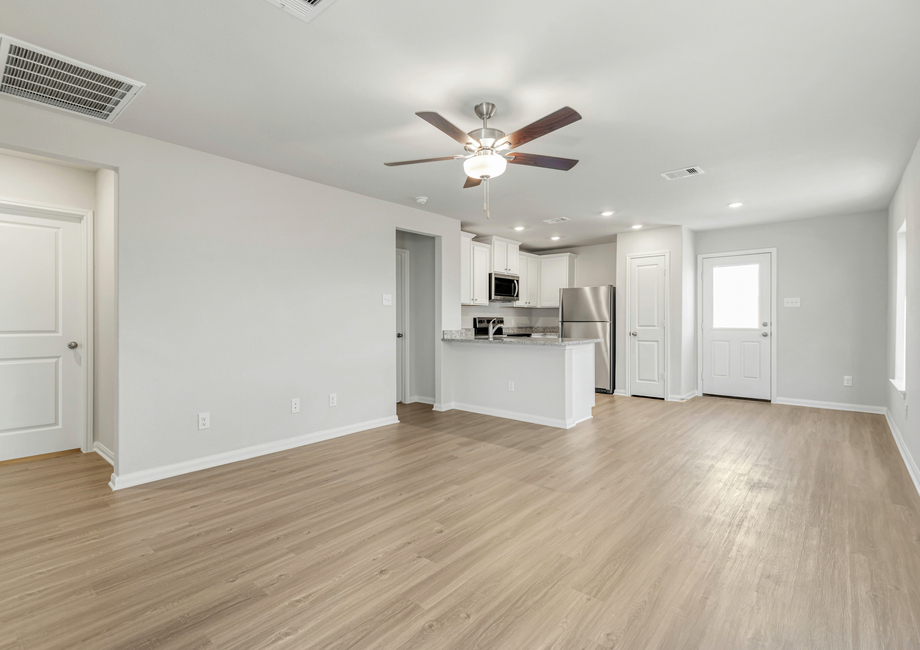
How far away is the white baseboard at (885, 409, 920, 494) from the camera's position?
3.09 metres

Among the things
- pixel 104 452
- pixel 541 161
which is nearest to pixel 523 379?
pixel 541 161

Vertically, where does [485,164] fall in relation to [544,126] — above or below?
below

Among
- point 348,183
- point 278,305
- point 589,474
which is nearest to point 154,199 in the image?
point 278,305

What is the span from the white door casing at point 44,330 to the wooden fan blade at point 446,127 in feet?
11.3

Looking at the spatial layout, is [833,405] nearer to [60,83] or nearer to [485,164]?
[485,164]

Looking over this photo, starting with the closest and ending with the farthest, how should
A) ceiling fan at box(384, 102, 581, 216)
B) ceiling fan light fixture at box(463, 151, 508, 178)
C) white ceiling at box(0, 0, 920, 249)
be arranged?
white ceiling at box(0, 0, 920, 249) → ceiling fan at box(384, 102, 581, 216) → ceiling fan light fixture at box(463, 151, 508, 178)

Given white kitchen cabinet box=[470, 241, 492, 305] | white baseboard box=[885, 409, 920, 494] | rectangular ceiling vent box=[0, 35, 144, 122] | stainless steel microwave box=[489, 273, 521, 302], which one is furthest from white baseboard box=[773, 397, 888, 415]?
rectangular ceiling vent box=[0, 35, 144, 122]

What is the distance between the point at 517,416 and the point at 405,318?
208 cm

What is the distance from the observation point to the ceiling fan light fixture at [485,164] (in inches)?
105

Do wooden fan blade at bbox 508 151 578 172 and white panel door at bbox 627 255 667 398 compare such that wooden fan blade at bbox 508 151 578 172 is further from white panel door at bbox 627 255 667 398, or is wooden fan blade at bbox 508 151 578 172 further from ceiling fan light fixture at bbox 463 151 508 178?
white panel door at bbox 627 255 667 398

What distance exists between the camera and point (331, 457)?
3.74 meters

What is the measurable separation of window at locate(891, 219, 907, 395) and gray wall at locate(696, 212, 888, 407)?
0.95 m

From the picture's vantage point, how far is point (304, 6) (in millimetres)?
1848

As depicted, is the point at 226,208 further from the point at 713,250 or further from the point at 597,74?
the point at 713,250
